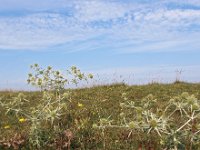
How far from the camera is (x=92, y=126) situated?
9781mm

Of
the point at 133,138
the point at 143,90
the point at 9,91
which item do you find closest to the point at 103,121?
the point at 133,138

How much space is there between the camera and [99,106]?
1402cm

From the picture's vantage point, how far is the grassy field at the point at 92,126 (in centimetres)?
853

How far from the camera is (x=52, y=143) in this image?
8578mm

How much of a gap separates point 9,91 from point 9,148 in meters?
11.7

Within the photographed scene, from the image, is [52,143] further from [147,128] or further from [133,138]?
[147,128]

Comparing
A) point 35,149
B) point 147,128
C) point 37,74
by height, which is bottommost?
point 35,149

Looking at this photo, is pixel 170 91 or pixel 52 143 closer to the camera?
pixel 52 143

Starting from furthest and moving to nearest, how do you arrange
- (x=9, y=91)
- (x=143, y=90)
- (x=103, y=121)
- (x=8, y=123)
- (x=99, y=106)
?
(x=9, y=91), (x=143, y=90), (x=99, y=106), (x=8, y=123), (x=103, y=121)

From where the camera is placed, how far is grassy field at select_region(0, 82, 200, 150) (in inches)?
336

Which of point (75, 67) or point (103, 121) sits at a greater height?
point (75, 67)

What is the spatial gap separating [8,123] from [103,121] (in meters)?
6.15

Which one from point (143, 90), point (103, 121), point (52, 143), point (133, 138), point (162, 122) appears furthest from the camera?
point (143, 90)

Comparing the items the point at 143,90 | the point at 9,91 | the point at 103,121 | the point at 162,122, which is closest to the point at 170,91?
the point at 143,90
